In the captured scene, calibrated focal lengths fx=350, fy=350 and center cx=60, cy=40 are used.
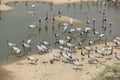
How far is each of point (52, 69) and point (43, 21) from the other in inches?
508

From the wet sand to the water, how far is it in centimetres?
196

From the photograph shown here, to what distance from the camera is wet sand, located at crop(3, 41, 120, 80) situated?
2464 cm

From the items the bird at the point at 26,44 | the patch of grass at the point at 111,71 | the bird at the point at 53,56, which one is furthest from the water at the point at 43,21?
the patch of grass at the point at 111,71

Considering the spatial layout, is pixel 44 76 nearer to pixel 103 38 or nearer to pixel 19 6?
pixel 103 38

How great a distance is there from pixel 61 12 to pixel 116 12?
7310mm

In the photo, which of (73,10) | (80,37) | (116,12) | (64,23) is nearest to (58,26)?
(64,23)

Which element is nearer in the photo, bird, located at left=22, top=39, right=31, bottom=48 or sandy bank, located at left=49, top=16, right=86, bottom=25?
bird, located at left=22, top=39, right=31, bottom=48

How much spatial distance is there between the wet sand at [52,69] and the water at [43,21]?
77.0 inches

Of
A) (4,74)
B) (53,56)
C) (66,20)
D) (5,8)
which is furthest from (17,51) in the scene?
(5,8)

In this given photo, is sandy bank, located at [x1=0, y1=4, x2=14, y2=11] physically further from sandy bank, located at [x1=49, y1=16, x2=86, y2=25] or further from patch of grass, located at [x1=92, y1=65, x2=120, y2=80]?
patch of grass, located at [x1=92, y1=65, x2=120, y2=80]

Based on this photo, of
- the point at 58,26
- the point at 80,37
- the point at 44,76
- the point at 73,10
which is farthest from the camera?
the point at 73,10

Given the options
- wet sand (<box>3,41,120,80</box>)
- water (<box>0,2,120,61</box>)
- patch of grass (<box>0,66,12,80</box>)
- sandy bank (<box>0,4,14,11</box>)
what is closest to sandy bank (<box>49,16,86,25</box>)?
water (<box>0,2,120,61</box>)

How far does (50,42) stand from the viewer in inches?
1246

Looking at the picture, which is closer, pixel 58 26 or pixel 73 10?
pixel 58 26
